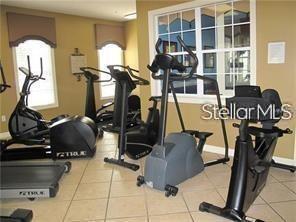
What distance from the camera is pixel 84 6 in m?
5.94

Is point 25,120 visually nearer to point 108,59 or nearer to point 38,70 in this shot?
point 38,70

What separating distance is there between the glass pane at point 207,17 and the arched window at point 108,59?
3824 millimetres

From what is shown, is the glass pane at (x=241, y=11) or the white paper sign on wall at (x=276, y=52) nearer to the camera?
the white paper sign on wall at (x=276, y=52)

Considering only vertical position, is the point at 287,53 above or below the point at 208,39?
below

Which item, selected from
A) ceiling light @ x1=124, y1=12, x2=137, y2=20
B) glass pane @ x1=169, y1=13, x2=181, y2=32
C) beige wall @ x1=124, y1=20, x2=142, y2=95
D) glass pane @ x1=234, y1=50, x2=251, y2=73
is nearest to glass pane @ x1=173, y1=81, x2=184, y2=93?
glass pane @ x1=169, y1=13, x2=181, y2=32

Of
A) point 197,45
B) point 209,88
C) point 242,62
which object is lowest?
point 209,88

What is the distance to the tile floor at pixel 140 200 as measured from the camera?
2.44m

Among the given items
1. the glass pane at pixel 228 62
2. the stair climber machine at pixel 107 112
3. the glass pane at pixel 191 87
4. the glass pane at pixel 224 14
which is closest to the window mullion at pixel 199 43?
the glass pane at pixel 191 87

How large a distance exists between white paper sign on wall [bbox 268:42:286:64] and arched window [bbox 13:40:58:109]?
4.72 meters

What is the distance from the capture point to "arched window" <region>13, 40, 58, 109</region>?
6008 millimetres

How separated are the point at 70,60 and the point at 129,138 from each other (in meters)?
3.54

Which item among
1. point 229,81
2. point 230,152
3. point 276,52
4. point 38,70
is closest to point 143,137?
point 230,152

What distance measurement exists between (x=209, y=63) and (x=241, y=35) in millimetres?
621

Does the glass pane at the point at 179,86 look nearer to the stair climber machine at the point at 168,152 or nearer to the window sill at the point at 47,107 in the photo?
the stair climber machine at the point at 168,152
